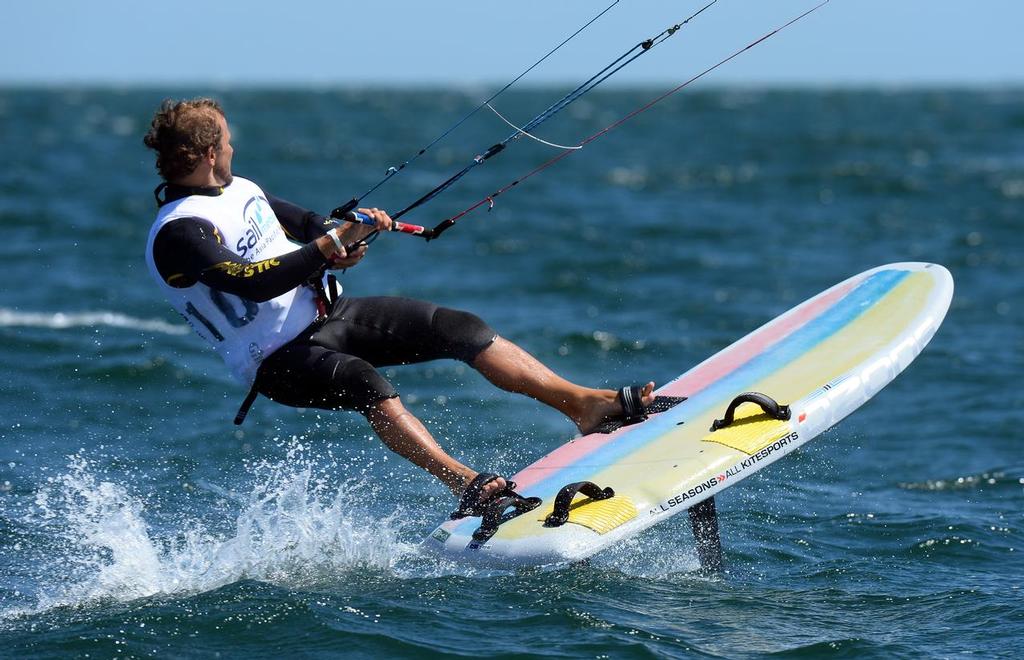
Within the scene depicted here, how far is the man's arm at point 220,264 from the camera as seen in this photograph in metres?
5.12

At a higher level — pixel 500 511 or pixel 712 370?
pixel 712 370

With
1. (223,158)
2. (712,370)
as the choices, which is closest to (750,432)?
(712,370)

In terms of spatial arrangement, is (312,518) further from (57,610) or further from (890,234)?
(890,234)

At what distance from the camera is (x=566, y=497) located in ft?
17.0

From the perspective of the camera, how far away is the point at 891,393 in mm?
10133

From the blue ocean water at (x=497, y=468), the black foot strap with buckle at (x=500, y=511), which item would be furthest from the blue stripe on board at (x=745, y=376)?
the blue ocean water at (x=497, y=468)

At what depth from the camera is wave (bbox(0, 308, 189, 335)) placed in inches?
445

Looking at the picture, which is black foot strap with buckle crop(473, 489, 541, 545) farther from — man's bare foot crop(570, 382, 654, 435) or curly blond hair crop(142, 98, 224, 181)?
curly blond hair crop(142, 98, 224, 181)

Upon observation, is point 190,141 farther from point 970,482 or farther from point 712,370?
point 970,482

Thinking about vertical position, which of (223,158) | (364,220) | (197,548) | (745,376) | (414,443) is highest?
(223,158)

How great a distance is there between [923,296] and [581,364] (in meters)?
4.70

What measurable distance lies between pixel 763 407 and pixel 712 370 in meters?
0.99

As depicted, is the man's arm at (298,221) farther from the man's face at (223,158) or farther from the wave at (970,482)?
the wave at (970,482)

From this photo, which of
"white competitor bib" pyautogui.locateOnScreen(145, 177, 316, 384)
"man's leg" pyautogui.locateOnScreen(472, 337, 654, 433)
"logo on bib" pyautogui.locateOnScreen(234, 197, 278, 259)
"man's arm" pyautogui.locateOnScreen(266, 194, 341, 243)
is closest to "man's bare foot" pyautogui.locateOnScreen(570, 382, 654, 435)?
"man's leg" pyautogui.locateOnScreen(472, 337, 654, 433)
